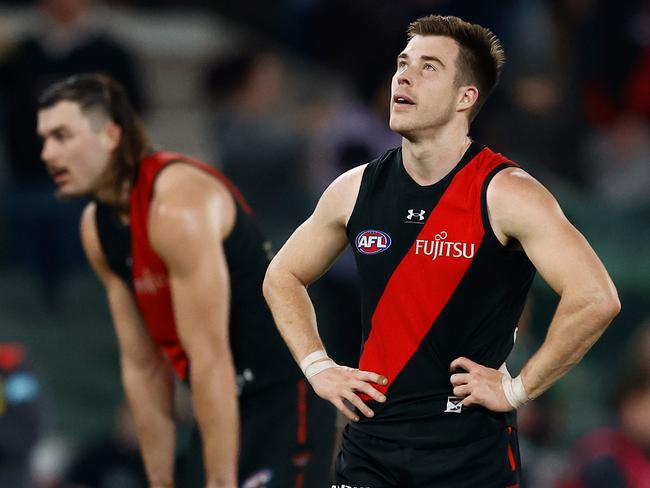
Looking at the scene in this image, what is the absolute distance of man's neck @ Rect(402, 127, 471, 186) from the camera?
4355 mm

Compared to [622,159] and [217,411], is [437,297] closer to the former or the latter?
[217,411]

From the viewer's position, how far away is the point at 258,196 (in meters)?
9.66

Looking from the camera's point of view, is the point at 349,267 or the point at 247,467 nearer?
the point at 247,467

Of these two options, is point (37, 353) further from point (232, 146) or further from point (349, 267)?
point (349, 267)

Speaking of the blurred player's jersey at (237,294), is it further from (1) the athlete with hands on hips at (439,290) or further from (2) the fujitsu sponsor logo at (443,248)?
(2) the fujitsu sponsor logo at (443,248)

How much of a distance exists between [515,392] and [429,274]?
44 centimetres

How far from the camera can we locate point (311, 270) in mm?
4590

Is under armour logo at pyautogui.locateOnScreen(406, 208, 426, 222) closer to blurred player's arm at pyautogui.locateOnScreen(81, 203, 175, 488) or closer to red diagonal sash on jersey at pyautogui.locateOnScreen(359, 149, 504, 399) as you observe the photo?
red diagonal sash on jersey at pyautogui.locateOnScreen(359, 149, 504, 399)

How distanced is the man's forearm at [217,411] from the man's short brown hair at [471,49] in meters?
1.56

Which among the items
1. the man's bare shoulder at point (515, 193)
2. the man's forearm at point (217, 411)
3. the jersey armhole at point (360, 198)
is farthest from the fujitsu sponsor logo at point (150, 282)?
the man's bare shoulder at point (515, 193)

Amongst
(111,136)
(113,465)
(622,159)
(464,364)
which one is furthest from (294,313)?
(622,159)

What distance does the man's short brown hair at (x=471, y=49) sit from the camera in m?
4.37

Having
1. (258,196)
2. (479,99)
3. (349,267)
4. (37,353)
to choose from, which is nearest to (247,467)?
(479,99)

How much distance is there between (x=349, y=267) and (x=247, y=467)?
3.01 meters
